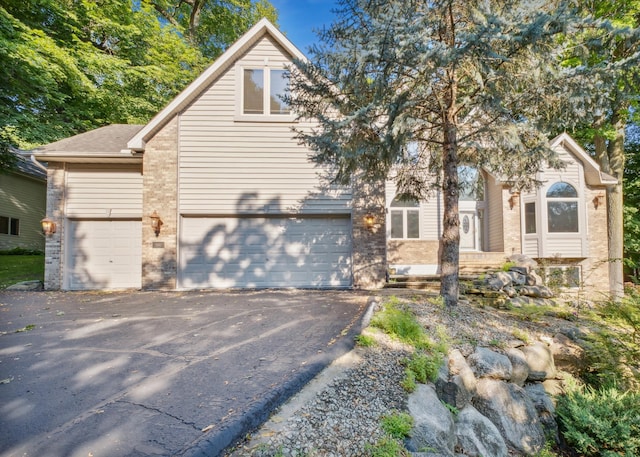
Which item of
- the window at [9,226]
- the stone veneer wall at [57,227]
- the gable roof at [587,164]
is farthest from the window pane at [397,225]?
the window at [9,226]

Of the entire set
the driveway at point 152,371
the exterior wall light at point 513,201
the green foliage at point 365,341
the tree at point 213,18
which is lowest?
the driveway at point 152,371

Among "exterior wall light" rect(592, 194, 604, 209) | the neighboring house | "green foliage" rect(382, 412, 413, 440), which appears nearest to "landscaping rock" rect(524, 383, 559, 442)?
"green foliage" rect(382, 412, 413, 440)

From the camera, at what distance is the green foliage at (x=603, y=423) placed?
12.3 feet

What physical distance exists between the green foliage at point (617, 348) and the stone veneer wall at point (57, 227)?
40.6 ft

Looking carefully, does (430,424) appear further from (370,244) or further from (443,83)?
(370,244)

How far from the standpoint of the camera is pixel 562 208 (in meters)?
12.1

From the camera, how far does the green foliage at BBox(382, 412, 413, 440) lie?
7.85 feet

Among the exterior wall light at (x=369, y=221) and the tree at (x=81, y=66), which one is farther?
the tree at (x=81, y=66)

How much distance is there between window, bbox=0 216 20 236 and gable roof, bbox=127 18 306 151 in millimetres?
11734

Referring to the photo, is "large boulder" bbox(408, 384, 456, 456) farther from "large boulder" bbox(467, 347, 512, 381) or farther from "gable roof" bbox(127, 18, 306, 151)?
"gable roof" bbox(127, 18, 306, 151)

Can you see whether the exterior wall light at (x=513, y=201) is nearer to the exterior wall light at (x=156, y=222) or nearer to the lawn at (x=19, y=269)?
the exterior wall light at (x=156, y=222)

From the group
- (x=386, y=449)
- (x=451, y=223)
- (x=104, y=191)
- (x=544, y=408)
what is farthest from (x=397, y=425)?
(x=104, y=191)

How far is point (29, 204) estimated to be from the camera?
1630 cm

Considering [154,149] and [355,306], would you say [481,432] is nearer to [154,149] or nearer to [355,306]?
[355,306]
